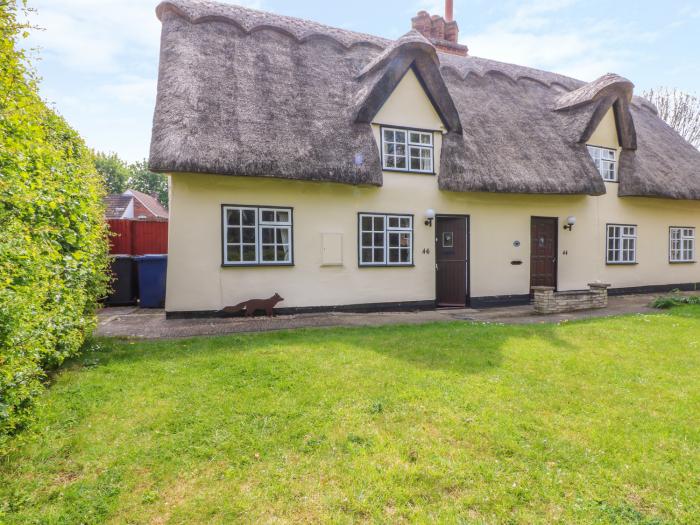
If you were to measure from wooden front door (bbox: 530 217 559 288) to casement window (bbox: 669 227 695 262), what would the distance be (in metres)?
5.54

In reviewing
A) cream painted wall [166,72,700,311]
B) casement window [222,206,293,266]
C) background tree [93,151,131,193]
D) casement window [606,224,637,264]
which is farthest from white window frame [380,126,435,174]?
background tree [93,151,131,193]

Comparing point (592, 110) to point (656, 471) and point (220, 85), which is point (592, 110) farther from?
point (656, 471)

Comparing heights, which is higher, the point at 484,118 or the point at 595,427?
the point at 484,118

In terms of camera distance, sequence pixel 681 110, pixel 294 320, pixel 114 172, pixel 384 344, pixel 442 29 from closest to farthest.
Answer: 1. pixel 384 344
2. pixel 294 320
3. pixel 442 29
4. pixel 681 110
5. pixel 114 172

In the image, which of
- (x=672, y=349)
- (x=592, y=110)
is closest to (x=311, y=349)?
(x=672, y=349)

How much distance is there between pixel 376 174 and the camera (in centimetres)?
877

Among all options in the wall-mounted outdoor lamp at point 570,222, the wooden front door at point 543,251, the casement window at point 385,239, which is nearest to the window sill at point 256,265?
the casement window at point 385,239

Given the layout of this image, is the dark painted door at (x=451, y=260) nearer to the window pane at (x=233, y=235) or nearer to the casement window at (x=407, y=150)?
the casement window at (x=407, y=150)

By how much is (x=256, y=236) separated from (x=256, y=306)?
1511 millimetres

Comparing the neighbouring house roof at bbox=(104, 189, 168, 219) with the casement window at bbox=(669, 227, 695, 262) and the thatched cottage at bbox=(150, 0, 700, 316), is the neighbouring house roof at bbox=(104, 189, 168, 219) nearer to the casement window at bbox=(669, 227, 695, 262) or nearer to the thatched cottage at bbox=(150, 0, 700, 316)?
the thatched cottage at bbox=(150, 0, 700, 316)

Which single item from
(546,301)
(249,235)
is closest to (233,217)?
(249,235)

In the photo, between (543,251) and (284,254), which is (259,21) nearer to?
(284,254)

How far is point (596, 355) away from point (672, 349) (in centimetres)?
133

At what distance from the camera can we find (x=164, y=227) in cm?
1129
